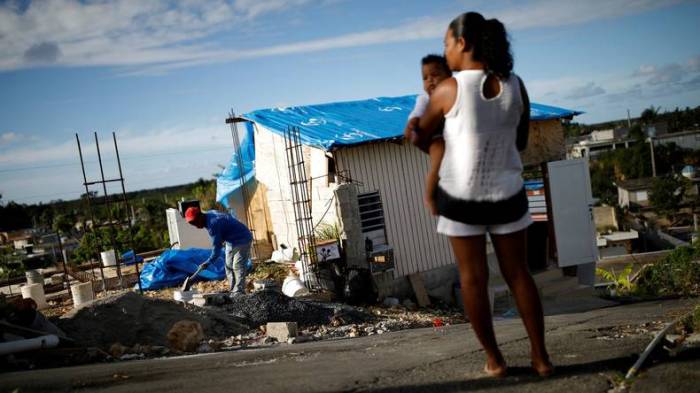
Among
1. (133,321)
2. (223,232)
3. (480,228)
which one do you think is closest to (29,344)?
(133,321)

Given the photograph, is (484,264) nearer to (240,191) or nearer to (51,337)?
(51,337)

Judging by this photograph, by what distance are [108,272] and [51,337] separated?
12.4m

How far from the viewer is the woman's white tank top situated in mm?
2664

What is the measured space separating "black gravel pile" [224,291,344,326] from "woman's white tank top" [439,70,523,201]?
21.7 feet

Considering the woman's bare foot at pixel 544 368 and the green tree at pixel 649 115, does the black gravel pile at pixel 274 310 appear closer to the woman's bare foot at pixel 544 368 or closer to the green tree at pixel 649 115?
the woman's bare foot at pixel 544 368

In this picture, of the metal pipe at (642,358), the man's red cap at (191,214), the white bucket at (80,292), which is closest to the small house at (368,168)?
the man's red cap at (191,214)

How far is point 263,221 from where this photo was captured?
1623 centimetres

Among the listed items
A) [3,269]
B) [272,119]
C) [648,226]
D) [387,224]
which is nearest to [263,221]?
[272,119]

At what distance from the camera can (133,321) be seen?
7.24 metres

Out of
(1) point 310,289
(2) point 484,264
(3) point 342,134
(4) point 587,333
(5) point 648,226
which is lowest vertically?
(5) point 648,226

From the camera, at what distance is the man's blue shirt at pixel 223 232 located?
9906mm

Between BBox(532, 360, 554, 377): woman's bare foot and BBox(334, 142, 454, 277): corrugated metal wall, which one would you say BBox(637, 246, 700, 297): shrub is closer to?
BBox(334, 142, 454, 277): corrugated metal wall

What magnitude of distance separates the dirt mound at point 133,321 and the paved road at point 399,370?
223 cm

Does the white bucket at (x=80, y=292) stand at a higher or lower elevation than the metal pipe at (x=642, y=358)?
lower
